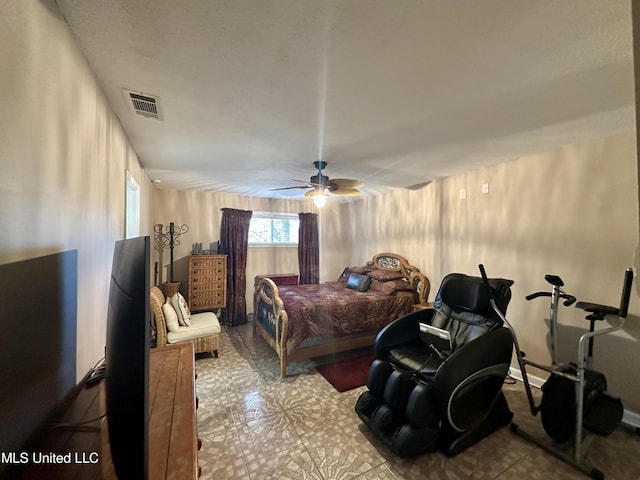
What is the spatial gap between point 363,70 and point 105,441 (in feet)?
6.47

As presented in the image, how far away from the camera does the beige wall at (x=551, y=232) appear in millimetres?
2143

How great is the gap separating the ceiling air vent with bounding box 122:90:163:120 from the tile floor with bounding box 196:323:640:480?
245 centimetres

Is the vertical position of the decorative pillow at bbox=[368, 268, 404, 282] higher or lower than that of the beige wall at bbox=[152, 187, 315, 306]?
lower

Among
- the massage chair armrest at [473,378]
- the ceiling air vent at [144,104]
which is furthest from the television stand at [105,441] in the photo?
the ceiling air vent at [144,104]

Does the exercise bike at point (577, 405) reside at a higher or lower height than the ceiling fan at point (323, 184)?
lower

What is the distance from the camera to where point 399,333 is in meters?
2.39

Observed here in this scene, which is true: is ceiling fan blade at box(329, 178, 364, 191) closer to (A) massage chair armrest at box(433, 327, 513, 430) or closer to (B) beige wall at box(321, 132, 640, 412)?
(B) beige wall at box(321, 132, 640, 412)

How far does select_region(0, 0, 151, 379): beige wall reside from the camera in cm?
75

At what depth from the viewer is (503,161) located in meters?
2.89

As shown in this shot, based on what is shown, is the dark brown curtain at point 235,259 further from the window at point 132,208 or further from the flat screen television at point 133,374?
the flat screen television at point 133,374

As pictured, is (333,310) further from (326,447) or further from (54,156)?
(54,156)

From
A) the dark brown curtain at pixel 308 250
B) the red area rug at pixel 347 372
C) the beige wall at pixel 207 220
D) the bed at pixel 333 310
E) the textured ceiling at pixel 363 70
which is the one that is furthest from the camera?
the dark brown curtain at pixel 308 250

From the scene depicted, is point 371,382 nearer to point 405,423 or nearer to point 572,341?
point 405,423

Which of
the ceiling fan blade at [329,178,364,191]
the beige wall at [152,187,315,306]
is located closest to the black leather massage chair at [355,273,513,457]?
the ceiling fan blade at [329,178,364,191]
